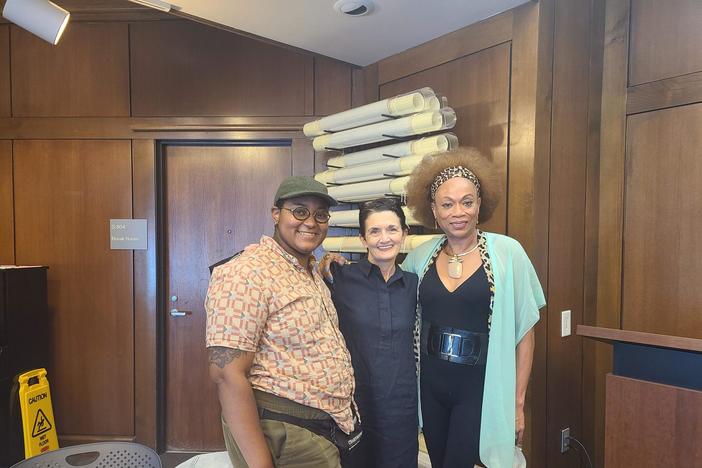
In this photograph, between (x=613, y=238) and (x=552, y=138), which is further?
(x=613, y=238)

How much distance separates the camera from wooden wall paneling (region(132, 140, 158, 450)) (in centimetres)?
278

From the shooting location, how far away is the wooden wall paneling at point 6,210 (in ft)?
9.23

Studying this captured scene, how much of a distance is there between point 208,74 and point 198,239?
1073 mm

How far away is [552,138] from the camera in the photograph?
1.89 m

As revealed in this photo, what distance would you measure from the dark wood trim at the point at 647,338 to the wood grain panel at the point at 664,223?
34.1 inches

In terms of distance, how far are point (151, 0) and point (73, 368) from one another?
235 centimetres

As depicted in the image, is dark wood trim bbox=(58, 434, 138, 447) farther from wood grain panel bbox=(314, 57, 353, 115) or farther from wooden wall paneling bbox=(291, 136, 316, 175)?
wood grain panel bbox=(314, 57, 353, 115)

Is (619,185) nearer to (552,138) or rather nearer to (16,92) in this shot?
(552,138)

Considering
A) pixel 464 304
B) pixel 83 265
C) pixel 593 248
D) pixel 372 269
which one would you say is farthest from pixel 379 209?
pixel 83 265

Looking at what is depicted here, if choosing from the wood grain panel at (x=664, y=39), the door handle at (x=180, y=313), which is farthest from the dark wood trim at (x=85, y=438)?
the wood grain panel at (x=664, y=39)

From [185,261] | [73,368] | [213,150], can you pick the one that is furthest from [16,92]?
[73,368]

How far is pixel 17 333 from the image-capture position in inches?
96.4

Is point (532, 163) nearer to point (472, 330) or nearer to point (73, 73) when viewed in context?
point (472, 330)

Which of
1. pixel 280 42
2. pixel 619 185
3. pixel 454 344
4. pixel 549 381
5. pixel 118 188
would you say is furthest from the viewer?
pixel 118 188
